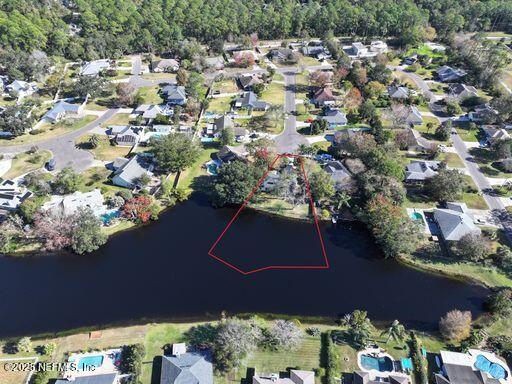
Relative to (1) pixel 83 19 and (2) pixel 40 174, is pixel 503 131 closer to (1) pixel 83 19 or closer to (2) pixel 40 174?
(2) pixel 40 174

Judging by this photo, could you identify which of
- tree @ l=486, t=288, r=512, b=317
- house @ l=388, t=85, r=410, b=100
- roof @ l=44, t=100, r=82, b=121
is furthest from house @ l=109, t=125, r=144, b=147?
tree @ l=486, t=288, r=512, b=317

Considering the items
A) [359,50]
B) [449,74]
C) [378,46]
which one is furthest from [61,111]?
[449,74]

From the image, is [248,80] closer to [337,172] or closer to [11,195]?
[337,172]

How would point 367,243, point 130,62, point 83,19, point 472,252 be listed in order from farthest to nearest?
1. point 83,19
2. point 130,62
3. point 367,243
4. point 472,252

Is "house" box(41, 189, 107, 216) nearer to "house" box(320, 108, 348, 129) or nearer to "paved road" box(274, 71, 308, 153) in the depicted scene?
"paved road" box(274, 71, 308, 153)

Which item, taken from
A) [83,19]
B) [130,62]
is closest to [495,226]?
[130,62]
